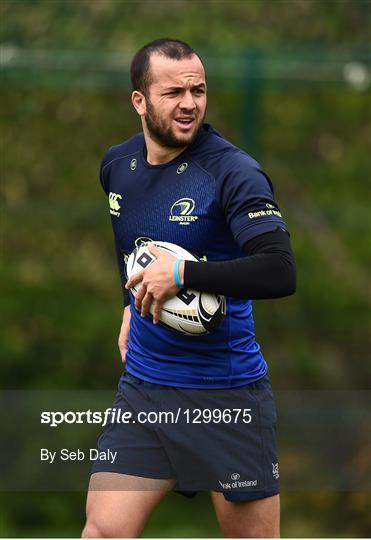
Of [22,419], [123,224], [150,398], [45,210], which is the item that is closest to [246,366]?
[150,398]

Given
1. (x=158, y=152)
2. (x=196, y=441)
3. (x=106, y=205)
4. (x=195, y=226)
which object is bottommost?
(x=196, y=441)

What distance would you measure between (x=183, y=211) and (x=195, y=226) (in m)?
0.07

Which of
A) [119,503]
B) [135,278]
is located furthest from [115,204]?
[119,503]

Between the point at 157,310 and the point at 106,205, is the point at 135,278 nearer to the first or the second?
the point at 157,310

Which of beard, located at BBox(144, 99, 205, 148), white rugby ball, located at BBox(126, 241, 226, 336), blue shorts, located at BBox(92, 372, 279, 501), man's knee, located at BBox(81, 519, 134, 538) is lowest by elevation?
man's knee, located at BBox(81, 519, 134, 538)

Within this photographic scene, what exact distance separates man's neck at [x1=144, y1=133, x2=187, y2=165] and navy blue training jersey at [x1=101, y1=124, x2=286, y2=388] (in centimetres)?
2

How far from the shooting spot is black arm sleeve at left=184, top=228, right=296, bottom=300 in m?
3.79

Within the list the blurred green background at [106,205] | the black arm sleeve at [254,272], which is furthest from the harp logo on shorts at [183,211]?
the blurred green background at [106,205]

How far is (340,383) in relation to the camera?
768 centimetres

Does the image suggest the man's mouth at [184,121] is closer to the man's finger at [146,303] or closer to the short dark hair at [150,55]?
the short dark hair at [150,55]

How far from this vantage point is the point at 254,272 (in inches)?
149

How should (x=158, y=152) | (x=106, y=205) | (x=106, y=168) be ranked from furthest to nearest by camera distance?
(x=106, y=205), (x=106, y=168), (x=158, y=152)

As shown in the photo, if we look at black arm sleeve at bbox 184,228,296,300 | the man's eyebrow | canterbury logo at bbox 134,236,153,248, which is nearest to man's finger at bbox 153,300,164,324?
black arm sleeve at bbox 184,228,296,300

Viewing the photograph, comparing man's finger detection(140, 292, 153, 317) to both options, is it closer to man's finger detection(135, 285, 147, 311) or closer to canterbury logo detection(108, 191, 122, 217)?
man's finger detection(135, 285, 147, 311)
